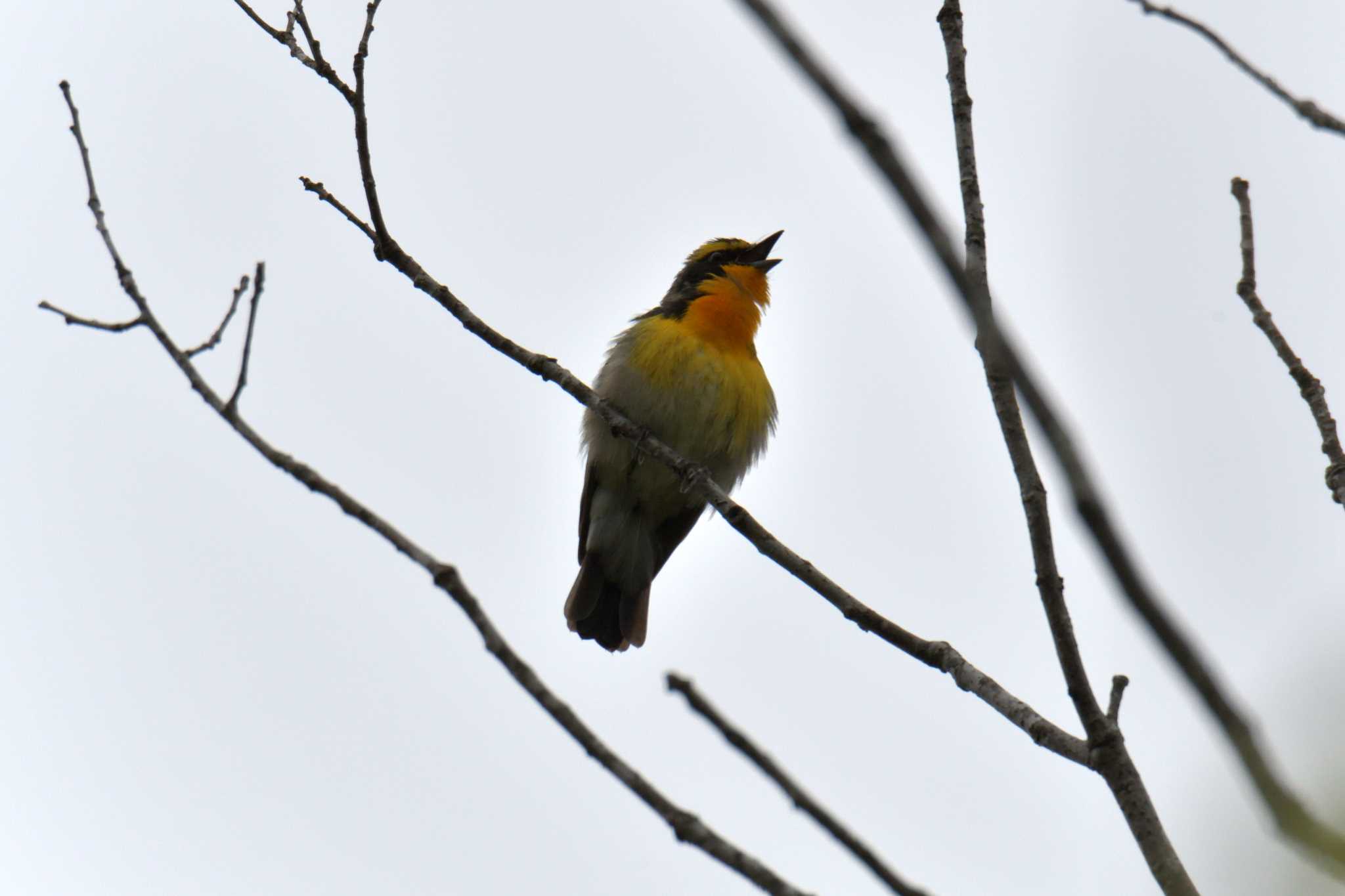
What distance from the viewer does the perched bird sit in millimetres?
8328

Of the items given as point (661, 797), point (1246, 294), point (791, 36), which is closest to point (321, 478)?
point (661, 797)

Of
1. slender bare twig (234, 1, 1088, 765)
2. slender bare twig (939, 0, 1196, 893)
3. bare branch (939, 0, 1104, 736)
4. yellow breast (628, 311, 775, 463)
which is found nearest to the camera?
slender bare twig (939, 0, 1196, 893)

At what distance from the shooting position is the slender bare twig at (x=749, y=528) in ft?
10.9

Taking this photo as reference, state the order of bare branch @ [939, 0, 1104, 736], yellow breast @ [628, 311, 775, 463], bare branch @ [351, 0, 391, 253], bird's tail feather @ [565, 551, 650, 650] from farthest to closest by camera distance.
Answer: bird's tail feather @ [565, 551, 650, 650] < yellow breast @ [628, 311, 775, 463] < bare branch @ [351, 0, 391, 253] < bare branch @ [939, 0, 1104, 736]

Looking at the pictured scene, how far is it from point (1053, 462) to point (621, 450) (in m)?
7.24

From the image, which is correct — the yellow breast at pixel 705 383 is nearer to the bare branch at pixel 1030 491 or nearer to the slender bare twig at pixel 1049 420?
the bare branch at pixel 1030 491

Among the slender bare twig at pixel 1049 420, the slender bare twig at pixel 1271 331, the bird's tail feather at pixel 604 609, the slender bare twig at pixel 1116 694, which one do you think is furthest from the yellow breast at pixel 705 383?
the slender bare twig at pixel 1049 420

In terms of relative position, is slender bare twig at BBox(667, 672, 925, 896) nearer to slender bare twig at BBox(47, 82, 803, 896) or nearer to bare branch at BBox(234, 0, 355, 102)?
slender bare twig at BBox(47, 82, 803, 896)

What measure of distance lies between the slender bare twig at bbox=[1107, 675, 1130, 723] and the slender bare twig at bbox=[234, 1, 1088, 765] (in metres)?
0.09

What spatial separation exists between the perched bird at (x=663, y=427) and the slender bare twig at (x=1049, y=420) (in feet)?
22.3

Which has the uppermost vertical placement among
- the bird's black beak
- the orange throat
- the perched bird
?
the bird's black beak

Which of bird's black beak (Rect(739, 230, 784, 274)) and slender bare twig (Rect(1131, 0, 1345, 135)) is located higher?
bird's black beak (Rect(739, 230, 784, 274))

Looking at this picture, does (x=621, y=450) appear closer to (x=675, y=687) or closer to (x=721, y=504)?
(x=721, y=504)

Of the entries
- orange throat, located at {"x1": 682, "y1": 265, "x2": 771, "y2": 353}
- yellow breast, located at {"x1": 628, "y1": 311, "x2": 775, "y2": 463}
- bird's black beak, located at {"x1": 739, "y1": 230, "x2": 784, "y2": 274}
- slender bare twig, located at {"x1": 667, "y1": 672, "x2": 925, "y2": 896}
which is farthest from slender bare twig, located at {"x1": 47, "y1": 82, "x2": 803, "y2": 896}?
bird's black beak, located at {"x1": 739, "y1": 230, "x2": 784, "y2": 274}
